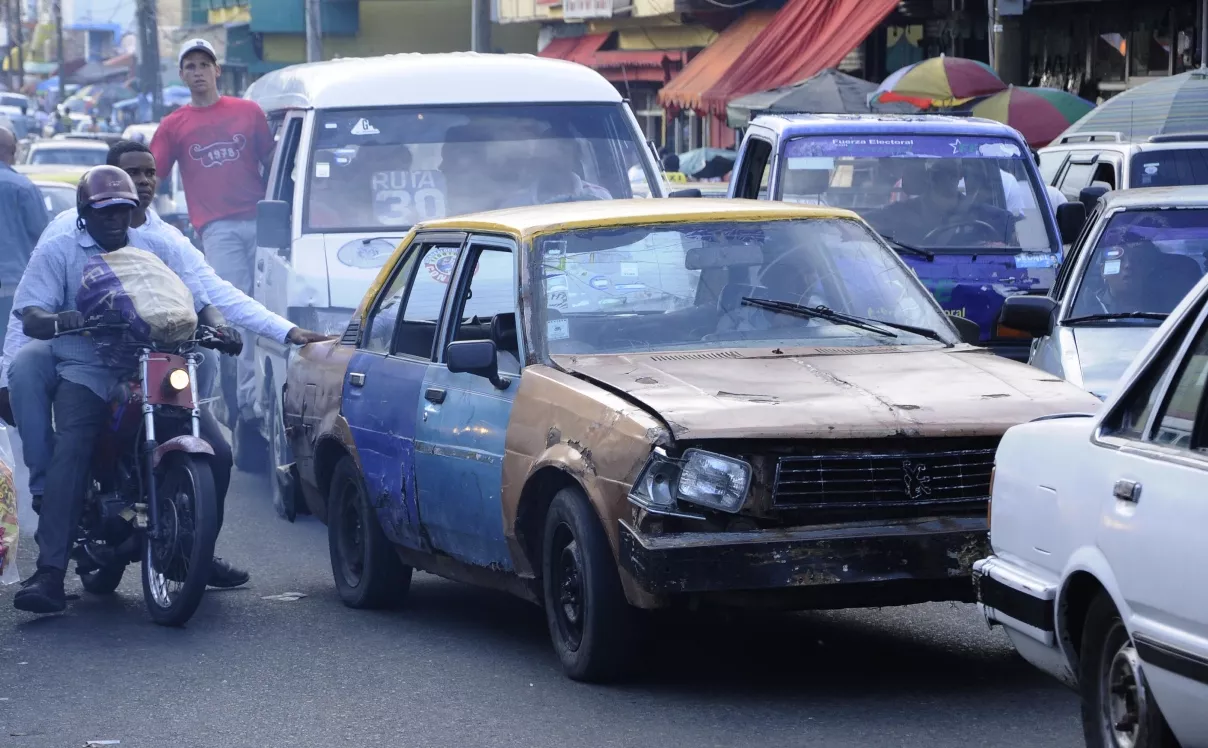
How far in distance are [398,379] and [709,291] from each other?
4.51ft

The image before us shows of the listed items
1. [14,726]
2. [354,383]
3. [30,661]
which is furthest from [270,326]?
[14,726]

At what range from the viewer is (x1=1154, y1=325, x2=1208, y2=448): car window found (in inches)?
177

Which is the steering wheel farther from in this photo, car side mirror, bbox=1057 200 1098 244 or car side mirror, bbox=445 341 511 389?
car side mirror, bbox=445 341 511 389

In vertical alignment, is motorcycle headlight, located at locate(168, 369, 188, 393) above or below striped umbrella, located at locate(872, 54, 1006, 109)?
below

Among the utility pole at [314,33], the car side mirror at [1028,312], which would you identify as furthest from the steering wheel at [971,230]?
the utility pole at [314,33]

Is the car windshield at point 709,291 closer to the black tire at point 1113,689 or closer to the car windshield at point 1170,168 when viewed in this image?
the black tire at point 1113,689

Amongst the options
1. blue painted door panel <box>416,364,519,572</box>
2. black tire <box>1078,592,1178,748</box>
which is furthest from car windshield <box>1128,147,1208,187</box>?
black tire <box>1078,592,1178,748</box>

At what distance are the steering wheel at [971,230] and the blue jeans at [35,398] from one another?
5571 millimetres

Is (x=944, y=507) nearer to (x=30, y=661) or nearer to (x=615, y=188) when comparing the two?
(x=30, y=661)

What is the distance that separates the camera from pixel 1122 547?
4.61 m

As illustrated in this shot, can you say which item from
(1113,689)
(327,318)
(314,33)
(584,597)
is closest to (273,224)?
(327,318)

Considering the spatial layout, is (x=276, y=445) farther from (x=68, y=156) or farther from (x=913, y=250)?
(x=68, y=156)

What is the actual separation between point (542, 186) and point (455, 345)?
462cm

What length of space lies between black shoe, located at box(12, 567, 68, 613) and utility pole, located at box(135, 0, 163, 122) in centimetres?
4195
